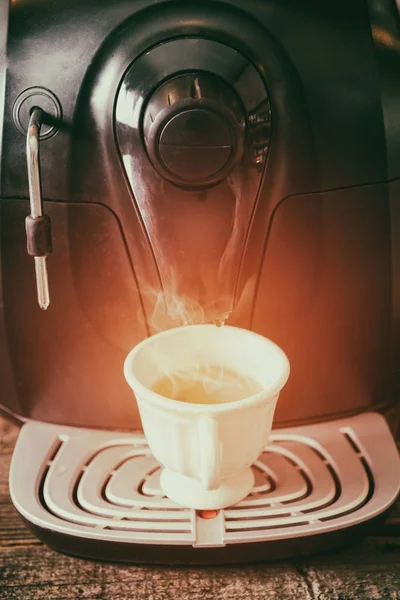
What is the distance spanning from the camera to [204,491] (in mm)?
402

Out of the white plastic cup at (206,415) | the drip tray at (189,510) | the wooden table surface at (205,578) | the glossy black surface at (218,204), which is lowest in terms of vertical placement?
the wooden table surface at (205,578)

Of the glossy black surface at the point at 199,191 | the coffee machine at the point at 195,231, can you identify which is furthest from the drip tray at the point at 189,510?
the glossy black surface at the point at 199,191

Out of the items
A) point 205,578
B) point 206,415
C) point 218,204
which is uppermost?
point 218,204

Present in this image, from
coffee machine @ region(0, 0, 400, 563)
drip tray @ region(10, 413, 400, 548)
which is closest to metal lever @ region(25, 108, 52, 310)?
coffee machine @ region(0, 0, 400, 563)

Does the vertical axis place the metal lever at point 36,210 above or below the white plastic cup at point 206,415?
above

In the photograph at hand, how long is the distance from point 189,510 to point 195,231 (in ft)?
0.56

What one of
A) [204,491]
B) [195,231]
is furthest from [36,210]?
[204,491]

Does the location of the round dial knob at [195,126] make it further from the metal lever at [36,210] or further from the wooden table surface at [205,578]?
the wooden table surface at [205,578]

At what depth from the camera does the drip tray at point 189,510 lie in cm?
39

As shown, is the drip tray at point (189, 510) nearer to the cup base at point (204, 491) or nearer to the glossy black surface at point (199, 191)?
the cup base at point (204, 491)

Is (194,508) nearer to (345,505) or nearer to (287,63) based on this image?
(345,505)

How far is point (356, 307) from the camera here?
1.49 ft

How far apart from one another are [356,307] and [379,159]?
0.10 m

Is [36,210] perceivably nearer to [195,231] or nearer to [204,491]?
[195,231]
